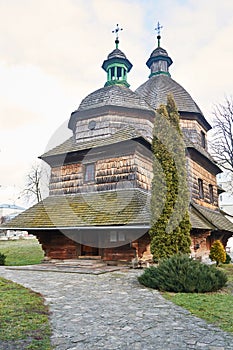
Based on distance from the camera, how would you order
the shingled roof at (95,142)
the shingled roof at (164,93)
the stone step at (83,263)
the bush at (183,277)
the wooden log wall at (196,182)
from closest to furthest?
the bush at (183,277)
the stone step at (83,263)
the shingled roof at (95,142)
the wooden log wall at (196,182)
the shingled roof at (164,93)

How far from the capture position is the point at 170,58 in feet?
72.4

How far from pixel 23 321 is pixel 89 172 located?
9.35 m

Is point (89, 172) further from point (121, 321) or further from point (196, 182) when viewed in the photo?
point (121, 321)

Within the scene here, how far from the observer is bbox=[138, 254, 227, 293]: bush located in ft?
22.9

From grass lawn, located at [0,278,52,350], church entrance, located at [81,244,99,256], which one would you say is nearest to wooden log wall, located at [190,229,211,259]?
church entrance, located at [81,244,99,256]

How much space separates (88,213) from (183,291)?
5574 mm

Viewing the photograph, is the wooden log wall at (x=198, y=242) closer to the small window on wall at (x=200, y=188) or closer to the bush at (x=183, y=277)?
the small window on wall at (x=200, y=188)

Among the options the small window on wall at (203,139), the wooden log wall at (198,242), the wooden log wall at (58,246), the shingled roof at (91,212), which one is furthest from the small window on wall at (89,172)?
the small window on wall at (203,139)

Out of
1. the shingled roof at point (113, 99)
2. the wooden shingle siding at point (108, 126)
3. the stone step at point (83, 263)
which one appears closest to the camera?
the stone step at point (83, 263)

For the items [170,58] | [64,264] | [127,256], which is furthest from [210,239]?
[170,58]

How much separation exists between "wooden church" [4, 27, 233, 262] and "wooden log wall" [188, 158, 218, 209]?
5cm

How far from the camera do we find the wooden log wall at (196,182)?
52.5ft

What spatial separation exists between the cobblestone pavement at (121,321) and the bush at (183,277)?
0.31m

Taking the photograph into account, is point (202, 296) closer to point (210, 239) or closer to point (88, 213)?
point (88, 213)
